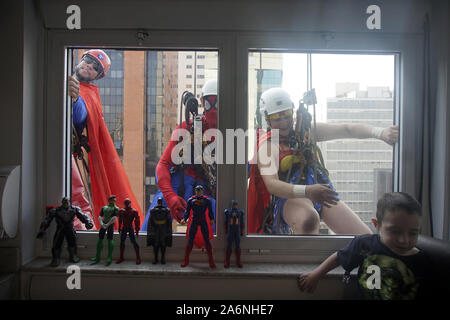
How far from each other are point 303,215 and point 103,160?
115cm

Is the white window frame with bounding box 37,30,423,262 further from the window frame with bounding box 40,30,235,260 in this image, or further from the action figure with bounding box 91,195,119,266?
the action figure with bounding box 91,195,119,266

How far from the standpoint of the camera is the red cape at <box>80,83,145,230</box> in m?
1.65

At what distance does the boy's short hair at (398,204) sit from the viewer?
49.0 inches

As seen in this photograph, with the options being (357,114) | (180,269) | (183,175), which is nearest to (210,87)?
(183,175)

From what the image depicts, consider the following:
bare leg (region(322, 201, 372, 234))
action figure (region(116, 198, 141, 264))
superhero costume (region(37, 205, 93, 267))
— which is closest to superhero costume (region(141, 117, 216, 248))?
action figure (region(116, 198, 141, 264))

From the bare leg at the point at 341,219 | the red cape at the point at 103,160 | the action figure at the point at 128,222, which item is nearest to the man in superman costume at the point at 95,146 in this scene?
the red cape at the point at 103,160

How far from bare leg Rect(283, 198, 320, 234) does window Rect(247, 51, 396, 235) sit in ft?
0.04

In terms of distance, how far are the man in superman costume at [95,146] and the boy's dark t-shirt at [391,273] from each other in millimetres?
1166

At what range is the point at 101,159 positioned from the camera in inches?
65.2

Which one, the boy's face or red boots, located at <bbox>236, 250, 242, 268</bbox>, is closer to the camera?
the boy's face

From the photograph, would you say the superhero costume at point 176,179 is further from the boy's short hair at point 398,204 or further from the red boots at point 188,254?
the boy's short hair at point 398,204

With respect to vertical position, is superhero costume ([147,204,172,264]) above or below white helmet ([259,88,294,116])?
below
